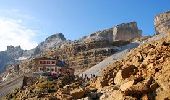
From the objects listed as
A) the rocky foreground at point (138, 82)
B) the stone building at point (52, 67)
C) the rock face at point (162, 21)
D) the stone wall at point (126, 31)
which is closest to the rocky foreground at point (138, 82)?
the rocky foreground at point (138, 82)

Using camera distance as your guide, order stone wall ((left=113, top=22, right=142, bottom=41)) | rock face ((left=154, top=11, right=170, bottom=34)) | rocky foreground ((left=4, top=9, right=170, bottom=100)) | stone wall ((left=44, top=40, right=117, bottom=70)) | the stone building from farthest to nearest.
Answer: stone wall ((left=113, top=22, right=142, bottom=41)) < rock face ((left=154, top=11, right=170, bottom=34)) < stone wall ((left=44, top=40, right=117, bottom=70)) < the stone building < rocky foreground ((left=4, top=9, right=170, bottom=100))

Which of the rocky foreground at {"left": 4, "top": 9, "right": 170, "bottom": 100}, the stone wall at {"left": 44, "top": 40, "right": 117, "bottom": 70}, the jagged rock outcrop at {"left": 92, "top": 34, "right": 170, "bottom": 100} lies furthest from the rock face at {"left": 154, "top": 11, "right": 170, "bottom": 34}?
the jagged rock outcrop at {"left": 92, "top": 34, "right": 170, "bottom": 100}

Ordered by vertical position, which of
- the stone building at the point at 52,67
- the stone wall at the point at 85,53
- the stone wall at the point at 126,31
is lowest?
the stone building at the point at 52,67

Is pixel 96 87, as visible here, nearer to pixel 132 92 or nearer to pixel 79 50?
pixel 132 92

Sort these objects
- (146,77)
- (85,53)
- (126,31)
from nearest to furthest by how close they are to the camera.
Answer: (146,77)
(85,53)
(126,31)

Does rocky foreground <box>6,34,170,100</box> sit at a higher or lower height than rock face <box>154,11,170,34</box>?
lower

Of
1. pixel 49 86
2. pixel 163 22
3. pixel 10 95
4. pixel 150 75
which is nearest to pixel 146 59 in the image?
pixel 150 75

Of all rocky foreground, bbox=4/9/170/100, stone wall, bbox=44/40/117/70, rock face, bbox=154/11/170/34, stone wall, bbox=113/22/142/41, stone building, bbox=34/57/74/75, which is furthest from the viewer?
stone wall, bbox=113/22/142/41

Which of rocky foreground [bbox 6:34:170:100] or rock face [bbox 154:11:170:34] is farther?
rock face [bbox 154:11:170:34]

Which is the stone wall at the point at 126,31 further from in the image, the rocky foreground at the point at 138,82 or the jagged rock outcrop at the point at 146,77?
the rocky foreground at the point at 138,82

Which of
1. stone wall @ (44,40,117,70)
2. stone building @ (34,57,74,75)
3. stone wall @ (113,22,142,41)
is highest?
stone wall @ (113,22,142,41)

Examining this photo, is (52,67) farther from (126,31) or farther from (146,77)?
(126,31)

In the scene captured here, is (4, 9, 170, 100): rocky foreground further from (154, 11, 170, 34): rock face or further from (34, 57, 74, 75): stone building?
(154, 11, 170, 34): rock face

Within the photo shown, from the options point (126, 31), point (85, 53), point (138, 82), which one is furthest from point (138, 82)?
point (126, 31)
